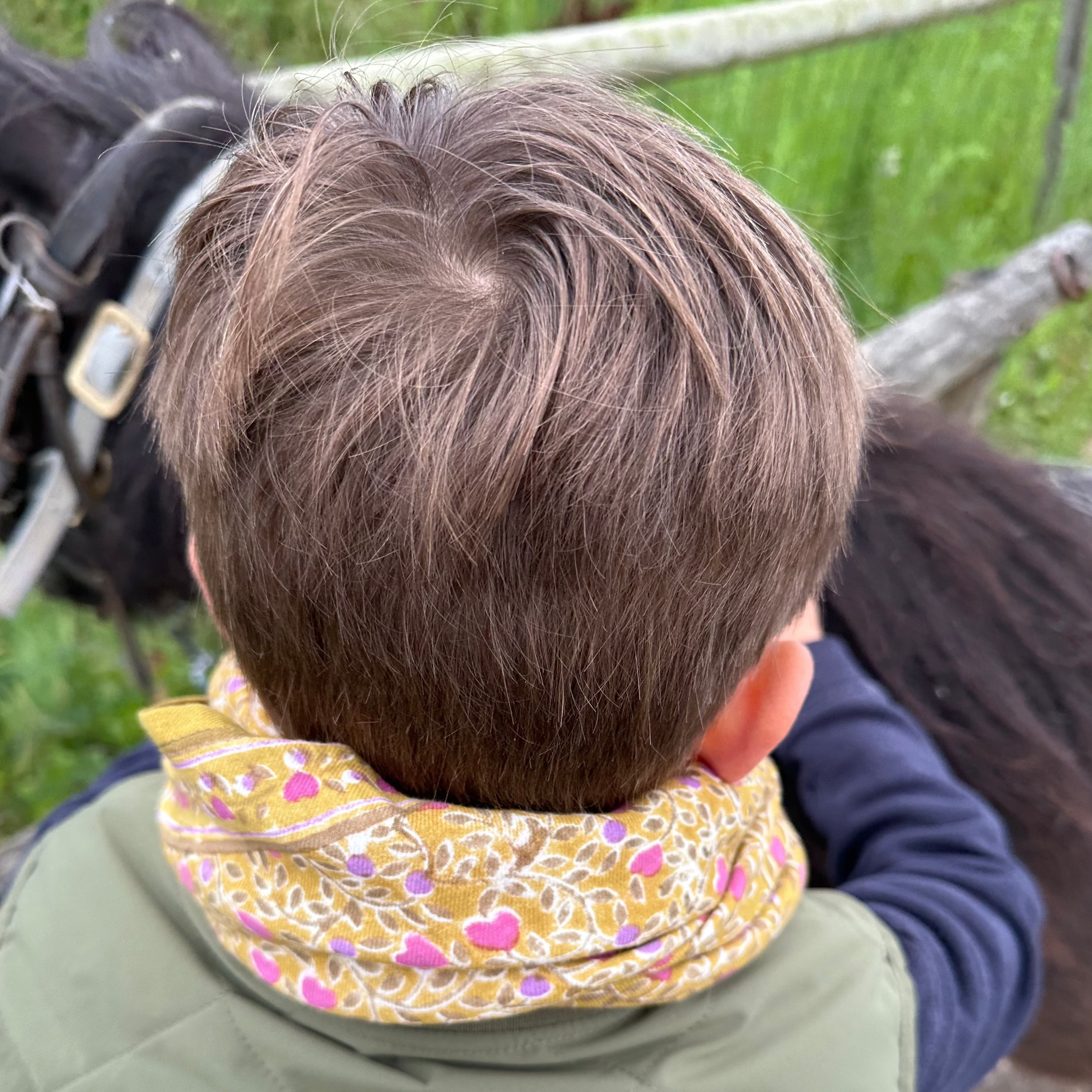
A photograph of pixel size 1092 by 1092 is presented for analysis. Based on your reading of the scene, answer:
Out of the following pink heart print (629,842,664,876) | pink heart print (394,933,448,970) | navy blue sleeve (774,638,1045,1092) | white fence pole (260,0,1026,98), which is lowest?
navy blue sleeve (774,638,1045,1092)

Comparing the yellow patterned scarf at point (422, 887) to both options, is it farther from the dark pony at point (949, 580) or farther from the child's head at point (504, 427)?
the dark pony at point (949, 580)

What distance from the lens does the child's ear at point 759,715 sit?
64 cm

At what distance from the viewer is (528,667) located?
0.50 m

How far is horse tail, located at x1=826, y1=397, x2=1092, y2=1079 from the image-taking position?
3.21ft

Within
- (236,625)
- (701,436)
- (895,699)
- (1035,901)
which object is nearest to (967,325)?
(895,699)

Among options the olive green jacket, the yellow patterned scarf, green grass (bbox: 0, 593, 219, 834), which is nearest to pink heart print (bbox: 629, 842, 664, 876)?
the yellow patterned scarf

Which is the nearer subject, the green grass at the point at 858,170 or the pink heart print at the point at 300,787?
the pink heart print at the point at 300,787

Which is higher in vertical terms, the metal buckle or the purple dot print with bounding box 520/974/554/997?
the metal buckle

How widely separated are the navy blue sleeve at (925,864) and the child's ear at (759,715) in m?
0.20

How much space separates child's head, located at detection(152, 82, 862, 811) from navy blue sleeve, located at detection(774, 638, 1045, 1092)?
30cm

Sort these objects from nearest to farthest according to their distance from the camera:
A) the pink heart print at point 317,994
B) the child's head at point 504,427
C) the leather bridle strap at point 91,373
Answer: the child's head at point 504,427, the pink heart print at point 317,994, the leather bridle strap at point 91,373

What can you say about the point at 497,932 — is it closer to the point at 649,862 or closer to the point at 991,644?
the point at 649,862

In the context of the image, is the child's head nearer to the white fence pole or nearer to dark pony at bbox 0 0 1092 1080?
the white fence pole

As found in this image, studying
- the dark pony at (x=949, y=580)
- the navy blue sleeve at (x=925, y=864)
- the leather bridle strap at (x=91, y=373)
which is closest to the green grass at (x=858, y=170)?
the dark pony at (x=949, y=580)
